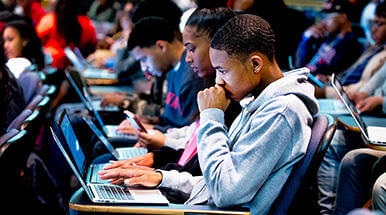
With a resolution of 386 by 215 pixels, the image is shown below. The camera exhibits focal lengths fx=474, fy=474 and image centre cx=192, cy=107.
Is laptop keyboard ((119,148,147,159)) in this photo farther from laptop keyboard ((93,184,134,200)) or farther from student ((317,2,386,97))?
student ((317,2,386,97))

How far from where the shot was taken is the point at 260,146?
Answer: 151cm

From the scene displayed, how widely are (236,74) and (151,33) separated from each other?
4.87ft

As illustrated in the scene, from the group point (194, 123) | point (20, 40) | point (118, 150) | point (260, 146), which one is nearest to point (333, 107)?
point (194, 123)

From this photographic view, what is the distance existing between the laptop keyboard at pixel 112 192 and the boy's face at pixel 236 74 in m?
→ 0.53

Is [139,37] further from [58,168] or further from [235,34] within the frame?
[235,34]

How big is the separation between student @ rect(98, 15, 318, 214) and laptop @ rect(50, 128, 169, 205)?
0.05 m

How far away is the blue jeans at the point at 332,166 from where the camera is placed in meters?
2.85

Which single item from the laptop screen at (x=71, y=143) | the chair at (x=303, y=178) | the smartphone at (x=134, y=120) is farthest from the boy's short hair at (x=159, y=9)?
the chair at (x=303, y=178)

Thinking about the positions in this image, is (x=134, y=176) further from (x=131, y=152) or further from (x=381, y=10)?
(x=381, y=10)

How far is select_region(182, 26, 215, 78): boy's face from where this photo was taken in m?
2.23

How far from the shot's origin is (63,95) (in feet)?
16.0

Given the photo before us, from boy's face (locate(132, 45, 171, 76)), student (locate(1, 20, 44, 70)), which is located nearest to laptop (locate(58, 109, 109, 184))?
boy's face (locate(132, 45, 171, 76))

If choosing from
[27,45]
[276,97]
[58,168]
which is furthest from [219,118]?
[27,45]

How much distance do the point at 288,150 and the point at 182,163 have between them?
0.71 m
